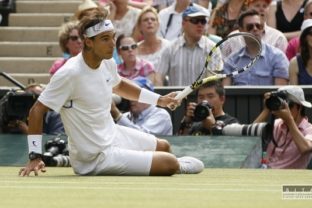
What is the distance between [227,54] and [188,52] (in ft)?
9.49

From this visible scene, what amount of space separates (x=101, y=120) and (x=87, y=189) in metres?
1.76

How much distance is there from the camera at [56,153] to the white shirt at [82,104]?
205 cm

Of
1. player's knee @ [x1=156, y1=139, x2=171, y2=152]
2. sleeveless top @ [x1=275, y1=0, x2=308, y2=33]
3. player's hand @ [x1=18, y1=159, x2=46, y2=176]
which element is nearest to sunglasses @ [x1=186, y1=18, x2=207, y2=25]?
sleeveless top @ [x1=275, y1=0, x2=308, y2=33]

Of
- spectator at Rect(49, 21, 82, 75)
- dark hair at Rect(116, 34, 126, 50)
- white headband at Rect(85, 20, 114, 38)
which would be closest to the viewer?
white headband at Rect(85, 20, 114, 38)

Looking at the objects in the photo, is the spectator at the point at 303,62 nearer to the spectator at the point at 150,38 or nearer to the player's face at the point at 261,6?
the player's face at the point at 261,6

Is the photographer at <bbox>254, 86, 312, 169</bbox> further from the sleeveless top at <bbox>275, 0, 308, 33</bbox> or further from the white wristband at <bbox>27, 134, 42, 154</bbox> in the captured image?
the sleeveless top at <bbox>275, 0, 308, 33</bbox>

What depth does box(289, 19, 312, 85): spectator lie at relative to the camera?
13211 millimetres

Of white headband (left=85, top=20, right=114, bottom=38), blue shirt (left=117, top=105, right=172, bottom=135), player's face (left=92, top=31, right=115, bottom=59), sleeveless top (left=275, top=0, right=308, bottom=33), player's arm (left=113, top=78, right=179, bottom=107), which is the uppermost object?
white headband (left=85, top=20, right=114, bottom=38)

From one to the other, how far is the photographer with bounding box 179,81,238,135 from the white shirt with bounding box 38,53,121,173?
254 centimetres

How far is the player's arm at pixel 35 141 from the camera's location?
985cm

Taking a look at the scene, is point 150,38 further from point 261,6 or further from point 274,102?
point 274,102

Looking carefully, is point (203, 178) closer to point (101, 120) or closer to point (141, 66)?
point (101, 120)

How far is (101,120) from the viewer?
32.9 feet

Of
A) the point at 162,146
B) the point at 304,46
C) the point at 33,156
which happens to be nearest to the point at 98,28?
the point at 33,156
